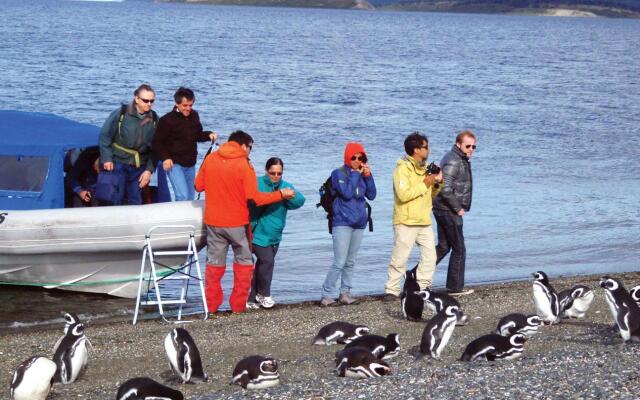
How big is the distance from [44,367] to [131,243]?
13.9 ft

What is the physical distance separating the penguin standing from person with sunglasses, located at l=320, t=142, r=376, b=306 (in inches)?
103

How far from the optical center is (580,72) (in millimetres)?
66312

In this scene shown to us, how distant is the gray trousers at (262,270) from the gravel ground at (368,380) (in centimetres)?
32

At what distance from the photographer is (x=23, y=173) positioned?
1366 cm

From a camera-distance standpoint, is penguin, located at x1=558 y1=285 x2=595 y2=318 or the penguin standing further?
penguin, located at x1=558 y1=285 x2=595 y2=318

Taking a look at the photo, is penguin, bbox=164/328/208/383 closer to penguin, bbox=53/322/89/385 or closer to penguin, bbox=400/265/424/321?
penguin, bbox=53/322/89/385

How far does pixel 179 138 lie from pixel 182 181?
0.57 metres

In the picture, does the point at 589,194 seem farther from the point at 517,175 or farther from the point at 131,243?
the point at 131,243

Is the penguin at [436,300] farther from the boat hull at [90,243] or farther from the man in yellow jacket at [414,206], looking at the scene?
the boat hull at [90,243]

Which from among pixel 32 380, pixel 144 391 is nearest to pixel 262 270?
pixel 32 380

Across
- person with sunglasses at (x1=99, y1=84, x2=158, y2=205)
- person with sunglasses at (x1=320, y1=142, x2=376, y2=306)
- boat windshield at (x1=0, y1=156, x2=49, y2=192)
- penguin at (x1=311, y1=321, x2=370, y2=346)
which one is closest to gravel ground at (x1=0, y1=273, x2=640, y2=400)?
penguin at (x1=311, y1=321, x2=370, y2=346)

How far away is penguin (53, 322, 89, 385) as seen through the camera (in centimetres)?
931

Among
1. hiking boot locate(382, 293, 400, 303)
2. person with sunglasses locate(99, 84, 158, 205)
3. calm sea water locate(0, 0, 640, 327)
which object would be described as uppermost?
person with sunglasses locate(99, 84, 158, 205)

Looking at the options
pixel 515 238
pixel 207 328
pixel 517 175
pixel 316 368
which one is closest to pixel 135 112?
pixel 207 328
